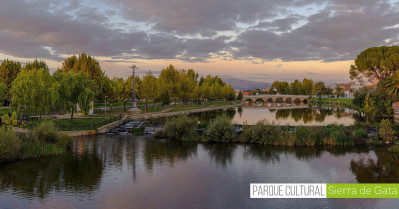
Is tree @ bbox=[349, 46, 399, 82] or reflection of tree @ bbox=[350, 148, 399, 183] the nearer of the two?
reflection of tree @ bbox=[350, 148, 399, 183]

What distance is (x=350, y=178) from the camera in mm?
19875

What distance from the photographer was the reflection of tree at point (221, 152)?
24708mm

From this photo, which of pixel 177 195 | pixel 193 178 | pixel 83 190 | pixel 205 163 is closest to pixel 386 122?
pixel 205 163

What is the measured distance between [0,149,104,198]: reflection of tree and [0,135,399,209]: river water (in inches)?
2.0

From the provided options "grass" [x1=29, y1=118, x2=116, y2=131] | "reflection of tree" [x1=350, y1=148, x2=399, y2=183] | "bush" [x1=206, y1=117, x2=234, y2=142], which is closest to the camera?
"reflection of tree" [x1=350, y1=148, x2=399, y2=183]

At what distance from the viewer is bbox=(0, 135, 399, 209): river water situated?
51.0 feet

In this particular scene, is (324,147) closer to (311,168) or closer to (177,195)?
(311,168)

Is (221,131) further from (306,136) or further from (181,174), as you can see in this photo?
(181,174)

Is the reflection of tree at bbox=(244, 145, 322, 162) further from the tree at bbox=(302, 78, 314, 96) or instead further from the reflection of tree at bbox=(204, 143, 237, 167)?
the tree at bbox=(302, 78, 314, 96)

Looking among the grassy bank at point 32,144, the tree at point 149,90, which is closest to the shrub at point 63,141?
the grassy bank at point 32,144

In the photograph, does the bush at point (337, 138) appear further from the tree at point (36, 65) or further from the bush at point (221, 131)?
the tree at point (36, 65)

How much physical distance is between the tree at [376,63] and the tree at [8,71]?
8452cm

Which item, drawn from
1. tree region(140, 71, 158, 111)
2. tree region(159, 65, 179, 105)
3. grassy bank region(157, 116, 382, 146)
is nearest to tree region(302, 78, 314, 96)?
tree region(159, 65, 179, 105)

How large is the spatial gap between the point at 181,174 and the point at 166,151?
7877 mm
